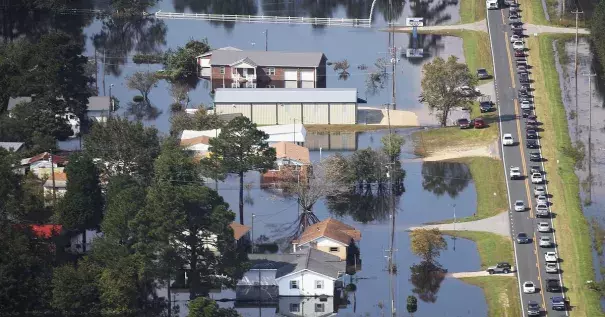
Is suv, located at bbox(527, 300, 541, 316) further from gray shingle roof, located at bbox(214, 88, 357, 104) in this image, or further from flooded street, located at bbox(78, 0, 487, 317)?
gray shingle roof, located at bbox(214, 88, 357, 104)

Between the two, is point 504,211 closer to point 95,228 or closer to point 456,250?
point 456,250

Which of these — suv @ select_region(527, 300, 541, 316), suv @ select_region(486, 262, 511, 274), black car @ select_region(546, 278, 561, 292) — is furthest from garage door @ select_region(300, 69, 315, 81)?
suv @ select_region(527, 300, 541, 316)

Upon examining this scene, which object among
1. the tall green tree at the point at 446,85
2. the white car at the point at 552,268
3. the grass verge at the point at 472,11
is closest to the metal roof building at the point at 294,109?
the tall green tree at the point at 446,85

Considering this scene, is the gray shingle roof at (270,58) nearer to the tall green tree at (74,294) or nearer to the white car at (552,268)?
the white car at (552,268)

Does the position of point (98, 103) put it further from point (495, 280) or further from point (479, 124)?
point (495, 280)

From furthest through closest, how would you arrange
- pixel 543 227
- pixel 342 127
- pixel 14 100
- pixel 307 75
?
1. pixel 307 75
2. pixel 342 127
3. pixel 14 100
4. pixel 543 227

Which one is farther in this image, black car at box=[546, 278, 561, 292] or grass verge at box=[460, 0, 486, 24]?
grass verge at box=[460, 0, 486, 24]

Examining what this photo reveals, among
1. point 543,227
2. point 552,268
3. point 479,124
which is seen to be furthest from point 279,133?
point 552,268
